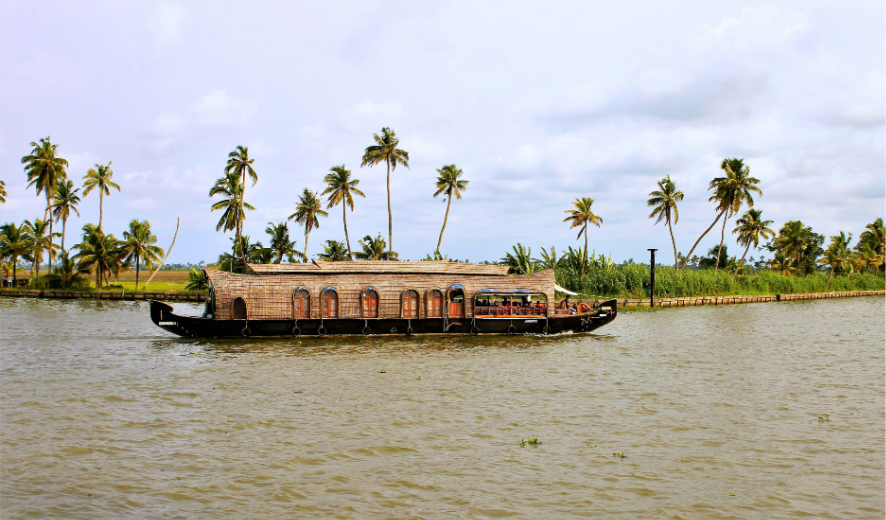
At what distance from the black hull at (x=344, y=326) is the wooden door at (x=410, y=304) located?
41cm

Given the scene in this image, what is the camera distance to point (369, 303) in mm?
25766

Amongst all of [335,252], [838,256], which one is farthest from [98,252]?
[838,256]

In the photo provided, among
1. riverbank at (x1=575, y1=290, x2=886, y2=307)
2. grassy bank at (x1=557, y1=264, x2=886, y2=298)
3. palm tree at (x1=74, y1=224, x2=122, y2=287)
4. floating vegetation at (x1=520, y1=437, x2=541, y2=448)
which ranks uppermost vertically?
palm tree at (x1=74, y1=224, x2=122, y2=287)

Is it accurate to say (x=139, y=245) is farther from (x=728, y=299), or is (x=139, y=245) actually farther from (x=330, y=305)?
(x=728, y=299)

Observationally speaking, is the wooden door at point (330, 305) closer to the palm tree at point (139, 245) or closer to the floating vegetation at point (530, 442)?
the floating vegetation at point (530, 442)

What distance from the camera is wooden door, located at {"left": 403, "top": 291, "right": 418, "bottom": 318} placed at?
26078 mm

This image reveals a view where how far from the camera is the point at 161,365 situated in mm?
19219

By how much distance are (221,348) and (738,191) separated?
160ft

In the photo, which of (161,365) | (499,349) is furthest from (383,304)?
(161,365)

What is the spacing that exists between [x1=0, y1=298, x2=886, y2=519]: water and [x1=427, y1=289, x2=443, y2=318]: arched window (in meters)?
3.79

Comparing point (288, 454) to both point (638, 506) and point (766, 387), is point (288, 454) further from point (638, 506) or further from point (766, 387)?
point (766, 387)

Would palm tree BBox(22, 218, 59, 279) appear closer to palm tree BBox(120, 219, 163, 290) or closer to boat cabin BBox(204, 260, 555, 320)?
palm tree BBox(120, 219, 163, 290)

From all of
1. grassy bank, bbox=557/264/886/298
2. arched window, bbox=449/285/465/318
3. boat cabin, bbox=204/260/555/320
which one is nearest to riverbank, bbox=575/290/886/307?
grassy bank, bbox=557/264/886/298

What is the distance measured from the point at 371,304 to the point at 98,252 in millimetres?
39027
